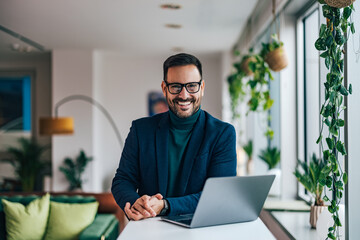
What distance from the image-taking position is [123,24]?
512cm

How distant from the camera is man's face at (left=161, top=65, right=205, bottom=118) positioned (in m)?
1.54

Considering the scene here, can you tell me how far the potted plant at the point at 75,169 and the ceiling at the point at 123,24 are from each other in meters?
1.92

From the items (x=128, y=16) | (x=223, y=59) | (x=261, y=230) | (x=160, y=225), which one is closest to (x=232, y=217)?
(x=261, y=230)

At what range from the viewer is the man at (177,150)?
154cm

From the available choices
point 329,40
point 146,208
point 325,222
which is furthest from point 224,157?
point 325,222

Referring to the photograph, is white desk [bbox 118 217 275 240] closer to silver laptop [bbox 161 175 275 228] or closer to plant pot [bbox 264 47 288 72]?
silver laptop [bbox 161 175 275 228]

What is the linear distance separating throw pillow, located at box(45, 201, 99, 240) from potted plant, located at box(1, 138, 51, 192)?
12.8 feet

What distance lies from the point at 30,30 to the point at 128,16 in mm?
1566

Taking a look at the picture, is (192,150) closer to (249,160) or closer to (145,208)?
(145,208)

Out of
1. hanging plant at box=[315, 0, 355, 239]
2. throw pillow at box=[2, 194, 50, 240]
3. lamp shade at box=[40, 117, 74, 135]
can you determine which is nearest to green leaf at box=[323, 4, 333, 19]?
hanging plant at box=[315, 0, 355, 239]

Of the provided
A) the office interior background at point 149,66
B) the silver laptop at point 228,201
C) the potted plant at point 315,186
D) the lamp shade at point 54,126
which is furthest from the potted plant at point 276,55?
the lamp shade at point 54,126

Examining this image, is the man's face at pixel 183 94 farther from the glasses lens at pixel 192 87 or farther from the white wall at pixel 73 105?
the white wall at pixel 73 105

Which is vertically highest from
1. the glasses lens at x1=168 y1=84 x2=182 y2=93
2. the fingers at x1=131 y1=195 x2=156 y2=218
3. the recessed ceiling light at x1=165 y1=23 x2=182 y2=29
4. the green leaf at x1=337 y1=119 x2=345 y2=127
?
the recessed ceiling light at x1=165 y1=23 x2=182 y2=29

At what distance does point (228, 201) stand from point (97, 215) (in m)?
3.18
